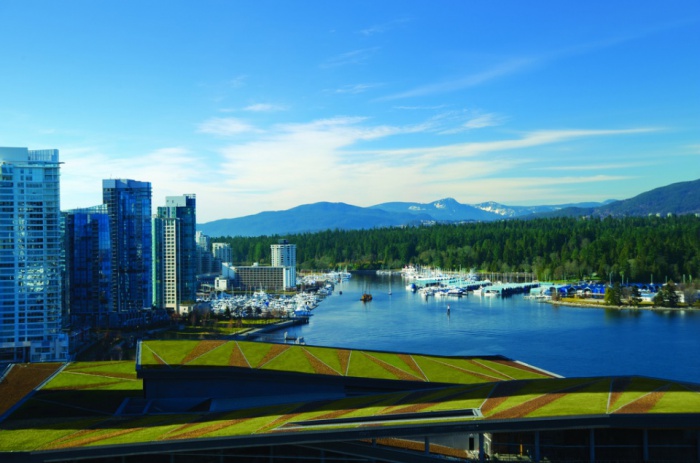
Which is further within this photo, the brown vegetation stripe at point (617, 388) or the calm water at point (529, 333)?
the calm water at point (529, 333)

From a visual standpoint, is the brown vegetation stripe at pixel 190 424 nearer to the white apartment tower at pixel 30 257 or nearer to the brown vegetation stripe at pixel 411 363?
the brown vegetation stripe at pixel 411 363

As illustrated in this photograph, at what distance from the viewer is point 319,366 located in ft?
33.5

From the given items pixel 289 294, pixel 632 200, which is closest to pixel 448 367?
pixel 289 294

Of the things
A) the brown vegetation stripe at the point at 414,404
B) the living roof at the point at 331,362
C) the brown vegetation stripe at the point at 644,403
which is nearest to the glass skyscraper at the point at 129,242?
the living roof at the point at 331,362

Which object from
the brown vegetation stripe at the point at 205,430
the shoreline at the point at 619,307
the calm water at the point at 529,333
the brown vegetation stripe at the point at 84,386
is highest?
the brown vegetation stripe at the point at 205,430

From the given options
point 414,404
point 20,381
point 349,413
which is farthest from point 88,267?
point 414,404

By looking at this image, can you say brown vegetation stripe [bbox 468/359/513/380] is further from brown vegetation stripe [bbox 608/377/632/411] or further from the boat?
the boat

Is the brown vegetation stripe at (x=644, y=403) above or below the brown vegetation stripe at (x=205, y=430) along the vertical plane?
above

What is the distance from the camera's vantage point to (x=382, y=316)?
30125 millimetres

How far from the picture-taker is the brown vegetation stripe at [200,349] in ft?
34.9

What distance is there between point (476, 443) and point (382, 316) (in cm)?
2326

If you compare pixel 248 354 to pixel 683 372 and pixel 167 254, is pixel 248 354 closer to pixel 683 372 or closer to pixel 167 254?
pixel 683 372

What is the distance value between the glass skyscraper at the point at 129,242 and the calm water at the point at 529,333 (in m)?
7.96

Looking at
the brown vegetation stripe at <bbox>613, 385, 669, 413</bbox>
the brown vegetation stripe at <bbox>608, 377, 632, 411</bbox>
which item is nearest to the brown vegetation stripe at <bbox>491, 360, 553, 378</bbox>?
the brown vegetation stripe at <bbox>608, 377, 632, 411</bbox>
